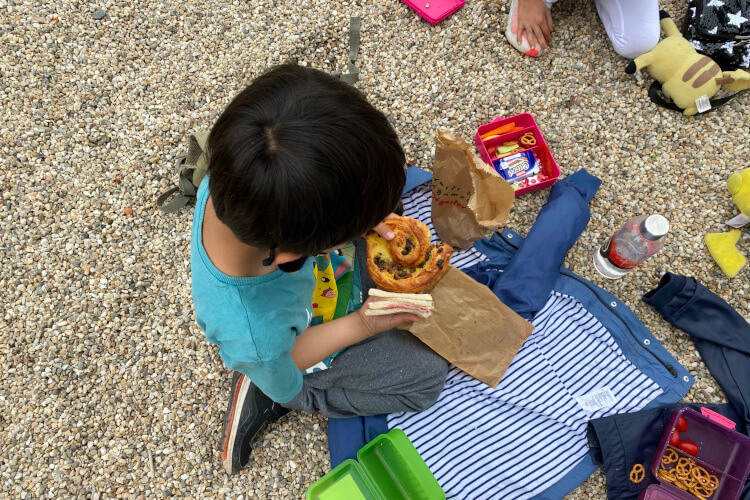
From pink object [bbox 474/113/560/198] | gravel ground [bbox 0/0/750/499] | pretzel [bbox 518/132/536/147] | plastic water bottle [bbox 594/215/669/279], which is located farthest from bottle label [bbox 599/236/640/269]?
pretzel [bbox 518/132/536/147]

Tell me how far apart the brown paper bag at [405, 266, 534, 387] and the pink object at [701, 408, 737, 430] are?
2.75 ft

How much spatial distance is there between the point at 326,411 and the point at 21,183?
2066mm

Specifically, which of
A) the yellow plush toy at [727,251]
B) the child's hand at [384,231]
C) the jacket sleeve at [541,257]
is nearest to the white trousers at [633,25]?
the jacket sleeve at [541,257]

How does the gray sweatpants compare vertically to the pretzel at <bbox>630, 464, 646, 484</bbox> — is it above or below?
below

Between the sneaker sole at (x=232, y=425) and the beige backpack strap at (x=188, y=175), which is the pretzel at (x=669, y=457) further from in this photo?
the beige backpack strap at (x=188, y=175)

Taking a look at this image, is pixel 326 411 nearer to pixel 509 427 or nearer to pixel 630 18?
pixel 509 427

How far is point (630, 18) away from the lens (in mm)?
2631

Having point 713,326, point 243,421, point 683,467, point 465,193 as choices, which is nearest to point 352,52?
point 465,193

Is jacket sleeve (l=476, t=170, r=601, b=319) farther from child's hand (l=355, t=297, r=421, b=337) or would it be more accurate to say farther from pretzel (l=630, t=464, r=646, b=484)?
pretzel (l=630, t=464, r=646, b=484)

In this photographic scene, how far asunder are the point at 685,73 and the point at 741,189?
0.70 m

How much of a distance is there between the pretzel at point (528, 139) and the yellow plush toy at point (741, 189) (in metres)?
1.03

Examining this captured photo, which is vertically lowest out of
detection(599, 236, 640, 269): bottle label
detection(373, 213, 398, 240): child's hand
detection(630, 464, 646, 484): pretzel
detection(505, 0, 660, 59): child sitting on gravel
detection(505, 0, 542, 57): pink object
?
detection(630, 464, 646, 484): pretzel

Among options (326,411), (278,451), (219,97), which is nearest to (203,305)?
(326,411)

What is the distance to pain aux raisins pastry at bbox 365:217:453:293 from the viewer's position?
205cm
